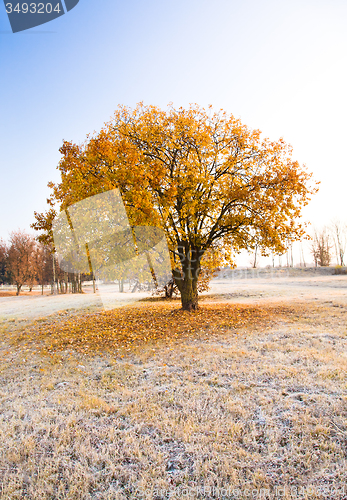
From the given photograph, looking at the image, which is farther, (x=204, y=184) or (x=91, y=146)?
(x=204, y=184)

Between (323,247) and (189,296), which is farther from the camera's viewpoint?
(323,247)

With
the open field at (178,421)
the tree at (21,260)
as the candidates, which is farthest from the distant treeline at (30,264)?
the open field at (178,421)

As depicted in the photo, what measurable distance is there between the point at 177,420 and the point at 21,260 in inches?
1714

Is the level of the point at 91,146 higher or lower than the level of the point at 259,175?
higher

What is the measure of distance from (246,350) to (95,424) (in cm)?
493

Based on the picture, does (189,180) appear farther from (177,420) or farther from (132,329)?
(177,420)

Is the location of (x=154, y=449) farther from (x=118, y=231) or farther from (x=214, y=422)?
(x=118, y=231)

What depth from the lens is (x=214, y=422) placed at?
4293 mm

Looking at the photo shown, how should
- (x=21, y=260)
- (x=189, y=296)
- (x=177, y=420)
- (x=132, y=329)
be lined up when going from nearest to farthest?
(x=177, y=420) < (x=132, y=329) < (x=189, y=296) < (x=21, y=260)

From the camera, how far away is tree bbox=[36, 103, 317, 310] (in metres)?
11.5

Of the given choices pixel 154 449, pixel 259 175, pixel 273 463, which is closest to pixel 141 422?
pixel 154 449

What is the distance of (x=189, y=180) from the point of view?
12.6 meters

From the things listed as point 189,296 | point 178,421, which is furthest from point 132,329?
point 178,421

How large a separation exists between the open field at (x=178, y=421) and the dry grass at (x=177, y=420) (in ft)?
0.05
